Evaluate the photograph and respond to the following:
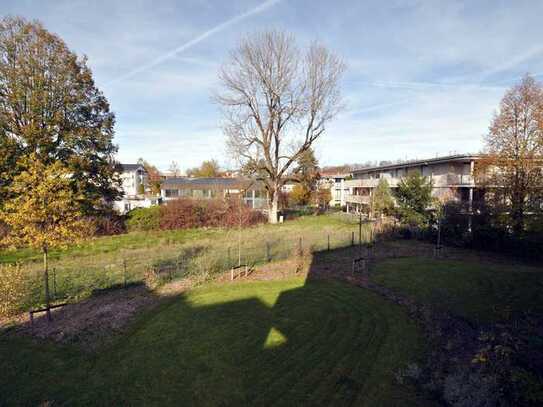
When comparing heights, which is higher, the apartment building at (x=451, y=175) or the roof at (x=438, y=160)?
the roof at (x=438, y=160)

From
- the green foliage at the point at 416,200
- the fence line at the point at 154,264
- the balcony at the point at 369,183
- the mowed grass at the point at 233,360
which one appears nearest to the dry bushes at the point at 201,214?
the fence line at the point at 154,264

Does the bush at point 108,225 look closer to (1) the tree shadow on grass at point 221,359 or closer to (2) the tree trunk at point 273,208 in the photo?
(2) the tree trunk at point 273,208

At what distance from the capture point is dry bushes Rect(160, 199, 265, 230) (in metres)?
28.6

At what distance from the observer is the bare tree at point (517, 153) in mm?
16453

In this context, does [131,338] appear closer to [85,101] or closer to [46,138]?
[46,138]

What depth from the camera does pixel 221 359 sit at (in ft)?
22.1

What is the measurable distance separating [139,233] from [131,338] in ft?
67.5

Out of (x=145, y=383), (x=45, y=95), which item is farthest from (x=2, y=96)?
(x=145, y=383)

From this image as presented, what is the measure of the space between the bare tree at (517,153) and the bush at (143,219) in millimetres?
26358

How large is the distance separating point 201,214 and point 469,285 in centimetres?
2403

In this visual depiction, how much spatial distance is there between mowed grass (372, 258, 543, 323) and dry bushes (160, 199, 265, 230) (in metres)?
17.5

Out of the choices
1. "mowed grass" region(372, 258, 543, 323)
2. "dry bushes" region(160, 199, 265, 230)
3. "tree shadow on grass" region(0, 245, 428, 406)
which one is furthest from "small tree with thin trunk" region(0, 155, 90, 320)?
"dry bushes" region(160, 199, 265, 230)

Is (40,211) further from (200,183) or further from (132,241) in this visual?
(200,183)

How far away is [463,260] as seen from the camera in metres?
16.3
